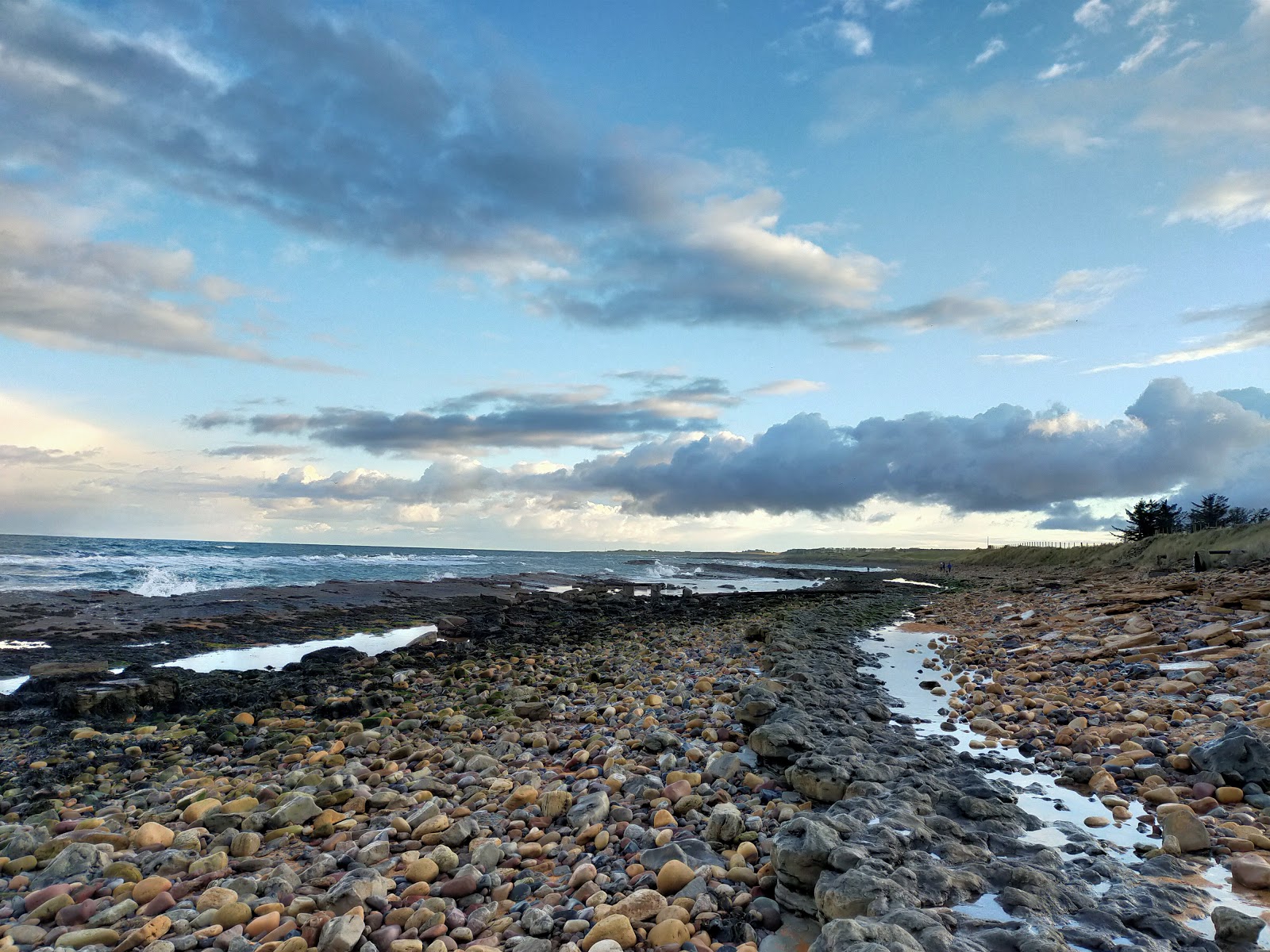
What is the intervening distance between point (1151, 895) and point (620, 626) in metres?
18.8

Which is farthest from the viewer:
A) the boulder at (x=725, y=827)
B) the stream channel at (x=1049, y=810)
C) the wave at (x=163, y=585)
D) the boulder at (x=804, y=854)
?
the wave at (x=163, y=585)

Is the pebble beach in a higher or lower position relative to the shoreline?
higher

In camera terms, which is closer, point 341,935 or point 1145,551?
point 341,935

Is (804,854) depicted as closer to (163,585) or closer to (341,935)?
(341,935)

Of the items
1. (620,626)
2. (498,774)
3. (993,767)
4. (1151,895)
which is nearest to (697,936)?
(1151,895)

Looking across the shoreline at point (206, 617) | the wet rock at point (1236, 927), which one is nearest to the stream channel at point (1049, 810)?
the wet rock at point (1236, 927)

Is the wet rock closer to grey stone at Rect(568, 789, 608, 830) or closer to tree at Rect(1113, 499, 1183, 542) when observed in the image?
grey stone at Rect(568, 789, 608, 830)

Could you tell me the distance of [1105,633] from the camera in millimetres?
12758

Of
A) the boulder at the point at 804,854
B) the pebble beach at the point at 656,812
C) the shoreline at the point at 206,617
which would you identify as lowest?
the shoreline at the point at 206,617

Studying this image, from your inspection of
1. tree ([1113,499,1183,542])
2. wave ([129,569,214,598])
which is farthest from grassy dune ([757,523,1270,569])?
wave ([129,569,214,598])

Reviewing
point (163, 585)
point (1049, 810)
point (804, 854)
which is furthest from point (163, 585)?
point (1049, 810)

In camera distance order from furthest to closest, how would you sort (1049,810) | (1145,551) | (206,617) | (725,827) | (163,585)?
(1145,551), (163,585), (206,617), (1049,810), (725,827)

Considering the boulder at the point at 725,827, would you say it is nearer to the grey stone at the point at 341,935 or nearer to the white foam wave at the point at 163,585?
the grey stone at the point at 341,935

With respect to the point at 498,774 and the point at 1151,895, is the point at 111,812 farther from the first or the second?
the point at 1151,895
